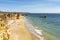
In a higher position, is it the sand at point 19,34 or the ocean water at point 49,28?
the sand at point 19,34

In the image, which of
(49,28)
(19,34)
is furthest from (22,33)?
(49,28)

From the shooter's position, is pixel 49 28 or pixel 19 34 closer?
pixel 19 34

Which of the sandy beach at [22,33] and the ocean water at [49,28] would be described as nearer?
the sandy beach at [22,33]

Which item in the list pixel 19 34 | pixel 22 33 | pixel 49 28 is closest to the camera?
pixel 19 34

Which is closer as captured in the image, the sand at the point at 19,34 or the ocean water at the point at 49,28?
the sand at the point at 19,34

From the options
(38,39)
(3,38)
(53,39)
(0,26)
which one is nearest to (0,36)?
(3,38)

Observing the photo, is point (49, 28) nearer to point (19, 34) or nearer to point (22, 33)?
point (22, 33)

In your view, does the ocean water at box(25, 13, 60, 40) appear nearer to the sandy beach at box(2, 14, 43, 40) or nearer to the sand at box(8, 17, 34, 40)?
the sandy beach at box(2, 14, 43, 40)

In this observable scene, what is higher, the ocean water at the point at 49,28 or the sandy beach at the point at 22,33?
the sandy beach at the point at 22,33

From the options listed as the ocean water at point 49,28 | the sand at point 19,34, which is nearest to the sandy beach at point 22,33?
the sand at point 19,34

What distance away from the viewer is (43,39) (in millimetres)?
15484

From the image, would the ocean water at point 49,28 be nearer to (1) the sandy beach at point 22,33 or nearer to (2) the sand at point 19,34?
(1) the sandy beach at point 22,33

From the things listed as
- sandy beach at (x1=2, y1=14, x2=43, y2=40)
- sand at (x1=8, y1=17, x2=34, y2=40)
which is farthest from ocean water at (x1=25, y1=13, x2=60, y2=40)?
sand at (x1=8, y1=17, x2=34, y2=40)

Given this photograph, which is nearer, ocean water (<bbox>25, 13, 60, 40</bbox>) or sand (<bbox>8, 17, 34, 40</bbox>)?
sand (<bbox>8, 17, 34, 40</bbox>)
